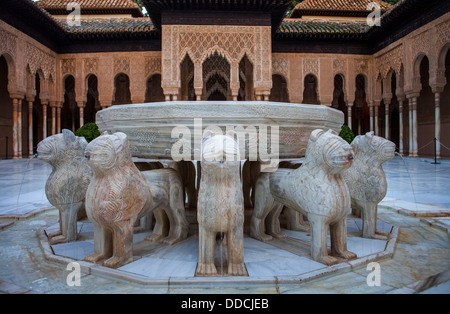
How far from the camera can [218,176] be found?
2.14 m

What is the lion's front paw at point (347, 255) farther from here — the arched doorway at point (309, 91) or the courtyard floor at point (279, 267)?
the arched doorway at point (309, 91)

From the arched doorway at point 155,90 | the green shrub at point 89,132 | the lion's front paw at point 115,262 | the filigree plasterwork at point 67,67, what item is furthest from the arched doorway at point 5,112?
the lion's front paw at point 115,262

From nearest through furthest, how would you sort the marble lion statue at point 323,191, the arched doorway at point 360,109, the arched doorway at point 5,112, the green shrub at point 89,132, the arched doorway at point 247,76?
the marble lion statue at point 323,191, the green shrub at point 89,132, the arched doorway at point 5,112, the arched doorway at point 247,76, the arched doorway at point 360,109

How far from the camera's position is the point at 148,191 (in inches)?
97.3

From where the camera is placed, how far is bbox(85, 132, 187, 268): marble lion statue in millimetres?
2188

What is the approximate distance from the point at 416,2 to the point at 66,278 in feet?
50.1

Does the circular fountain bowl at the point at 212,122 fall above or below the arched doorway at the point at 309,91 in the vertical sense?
below

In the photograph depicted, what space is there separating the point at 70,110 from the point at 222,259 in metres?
23.1

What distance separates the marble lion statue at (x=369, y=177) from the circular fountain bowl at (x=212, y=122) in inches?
18.5

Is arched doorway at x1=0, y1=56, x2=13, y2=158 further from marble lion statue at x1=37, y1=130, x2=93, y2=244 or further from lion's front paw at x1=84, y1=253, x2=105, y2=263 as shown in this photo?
lion's front paw at x1=84, y1=253, x2=105, y2=263

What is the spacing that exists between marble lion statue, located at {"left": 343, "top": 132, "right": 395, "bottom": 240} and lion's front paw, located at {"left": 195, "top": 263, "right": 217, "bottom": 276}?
160 centimetres

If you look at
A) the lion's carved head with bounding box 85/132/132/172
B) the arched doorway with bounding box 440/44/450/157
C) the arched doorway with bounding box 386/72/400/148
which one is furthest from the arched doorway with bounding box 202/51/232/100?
the lion's carved head with bounding box 85/132/132/172

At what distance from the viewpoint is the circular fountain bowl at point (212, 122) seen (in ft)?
8.49

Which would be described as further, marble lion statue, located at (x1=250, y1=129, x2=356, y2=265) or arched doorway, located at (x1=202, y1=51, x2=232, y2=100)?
arched doorway, located at (x1=202, y1=51, x2=232, y2=100)
